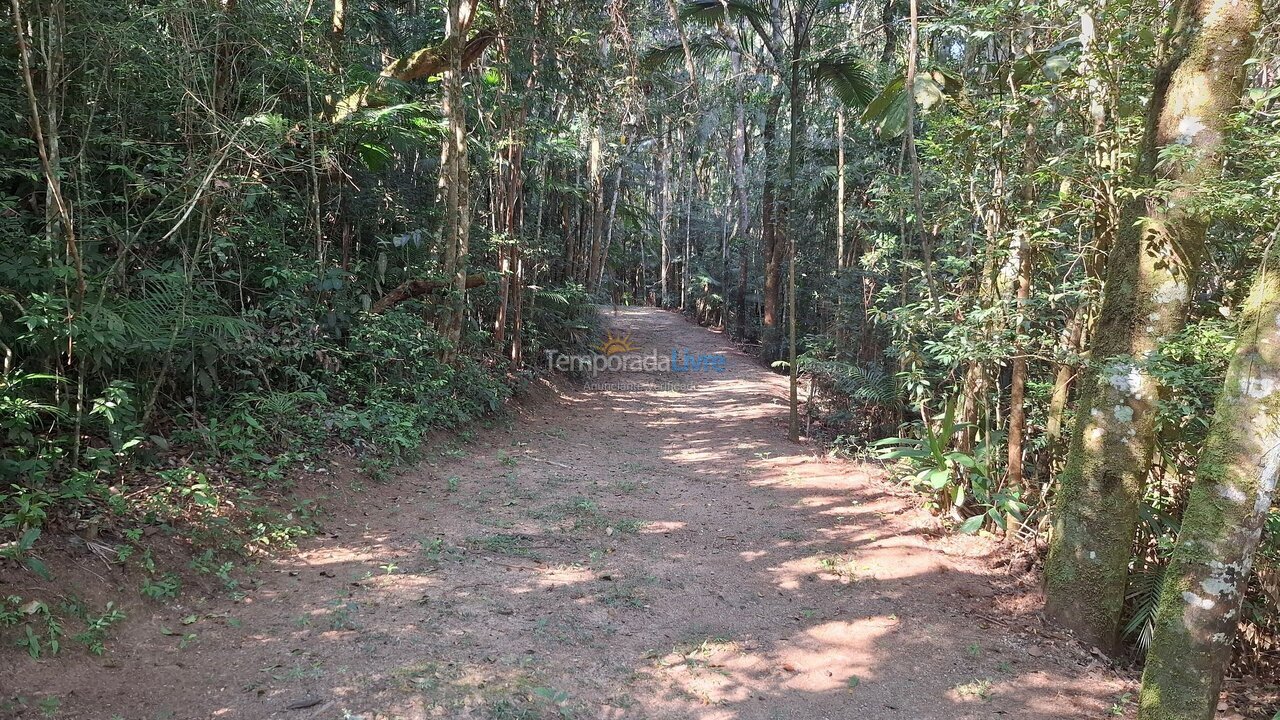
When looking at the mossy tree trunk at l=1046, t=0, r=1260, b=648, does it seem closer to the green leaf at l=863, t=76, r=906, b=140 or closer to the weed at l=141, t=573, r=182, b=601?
the green leaf at l=863, t=76, r=906, b=140

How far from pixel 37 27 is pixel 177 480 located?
10.2ft

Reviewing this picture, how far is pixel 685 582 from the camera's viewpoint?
4.93 m

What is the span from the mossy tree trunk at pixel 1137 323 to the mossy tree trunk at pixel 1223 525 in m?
0.89

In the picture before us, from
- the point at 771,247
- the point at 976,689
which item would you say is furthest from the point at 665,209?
the point at 976,689

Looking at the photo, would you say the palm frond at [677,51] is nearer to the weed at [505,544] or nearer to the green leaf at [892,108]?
the green leaf at [892,108]

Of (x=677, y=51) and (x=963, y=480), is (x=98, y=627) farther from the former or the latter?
(x=677, y=51)

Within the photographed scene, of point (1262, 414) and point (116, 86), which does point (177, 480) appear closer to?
point (116, 86)

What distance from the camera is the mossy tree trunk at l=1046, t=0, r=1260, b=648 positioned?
3.72m

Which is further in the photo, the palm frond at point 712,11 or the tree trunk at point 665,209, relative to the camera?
the tree trunk at point 665,209

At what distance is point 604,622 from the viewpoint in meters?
4.23

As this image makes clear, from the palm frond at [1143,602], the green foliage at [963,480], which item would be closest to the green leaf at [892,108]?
the green foliage at [963,480]

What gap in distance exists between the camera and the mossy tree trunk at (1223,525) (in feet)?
9.35

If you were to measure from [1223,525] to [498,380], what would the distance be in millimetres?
8570

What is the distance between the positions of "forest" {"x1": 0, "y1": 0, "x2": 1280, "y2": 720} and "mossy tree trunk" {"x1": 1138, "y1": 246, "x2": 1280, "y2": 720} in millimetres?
14
